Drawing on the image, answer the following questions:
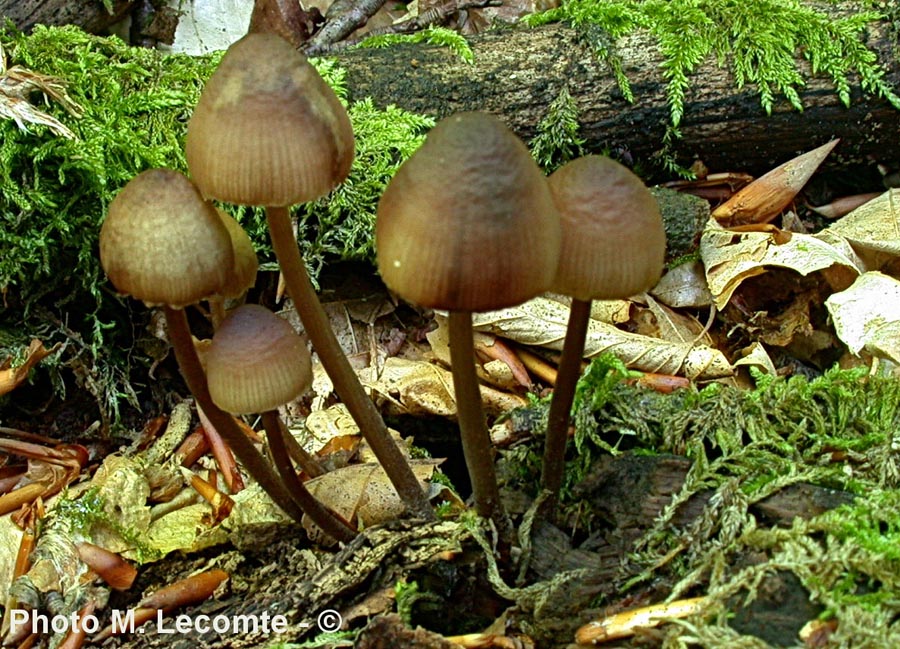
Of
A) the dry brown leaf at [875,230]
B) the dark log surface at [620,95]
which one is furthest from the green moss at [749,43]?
the dry brown leaf at [875,230]

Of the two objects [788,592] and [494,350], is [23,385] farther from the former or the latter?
[788,592]

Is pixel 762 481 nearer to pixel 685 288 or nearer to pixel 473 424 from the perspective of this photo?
pixel 473 424

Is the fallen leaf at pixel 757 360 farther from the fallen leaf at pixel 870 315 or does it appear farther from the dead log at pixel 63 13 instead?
the dead log at pixel 63 13

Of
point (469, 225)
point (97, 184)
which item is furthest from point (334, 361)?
point (97, 184)

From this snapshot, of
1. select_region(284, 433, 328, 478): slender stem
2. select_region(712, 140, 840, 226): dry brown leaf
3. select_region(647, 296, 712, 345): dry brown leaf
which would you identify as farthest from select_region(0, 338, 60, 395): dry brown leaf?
select_region(712, 140, 840, 226): dry brown leaf

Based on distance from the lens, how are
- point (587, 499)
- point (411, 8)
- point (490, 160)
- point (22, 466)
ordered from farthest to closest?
point (411, 8) < point (22, 466) < point (587, 499) < point (490, 160)

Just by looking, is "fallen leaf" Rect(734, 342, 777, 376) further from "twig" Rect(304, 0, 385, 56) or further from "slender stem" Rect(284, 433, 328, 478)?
"twig" Rect(304, 0, 385, 56)

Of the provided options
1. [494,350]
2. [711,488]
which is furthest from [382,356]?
[711,488]
